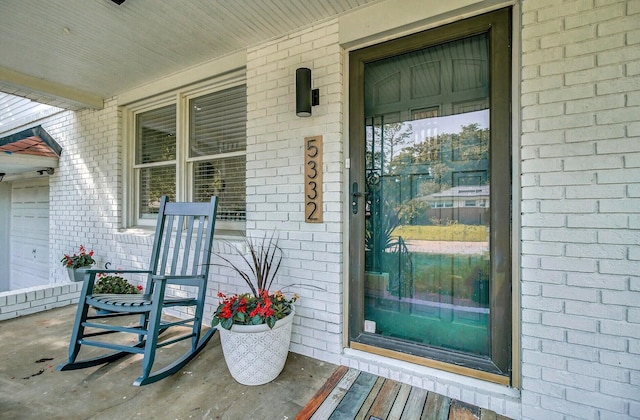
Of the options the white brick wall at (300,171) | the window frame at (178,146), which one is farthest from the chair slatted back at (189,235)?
the window frame at (178,146)

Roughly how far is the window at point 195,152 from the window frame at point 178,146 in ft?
0.03

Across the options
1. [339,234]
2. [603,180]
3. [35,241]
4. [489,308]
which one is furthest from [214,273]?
[35,241]

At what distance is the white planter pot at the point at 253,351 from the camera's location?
6.17 feet

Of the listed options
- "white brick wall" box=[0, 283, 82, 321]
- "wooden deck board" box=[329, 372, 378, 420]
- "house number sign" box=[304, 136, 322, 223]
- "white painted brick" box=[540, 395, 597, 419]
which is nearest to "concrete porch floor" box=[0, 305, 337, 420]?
"wooden deck board" box=[329, 372, 378, 420]

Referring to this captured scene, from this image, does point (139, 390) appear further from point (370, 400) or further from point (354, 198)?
point (354, 198)

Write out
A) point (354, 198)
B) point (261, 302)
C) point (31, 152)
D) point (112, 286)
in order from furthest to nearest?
point (31, 152) → point (112, 286) → point (354, 198) → point (261, 302)

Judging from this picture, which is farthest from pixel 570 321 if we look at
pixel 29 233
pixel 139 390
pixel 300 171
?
pixel 29 233

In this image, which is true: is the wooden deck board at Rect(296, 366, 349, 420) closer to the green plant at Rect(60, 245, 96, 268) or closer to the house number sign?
the house number sign

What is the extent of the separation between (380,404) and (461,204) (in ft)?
4.18

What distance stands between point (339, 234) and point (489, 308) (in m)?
1.02

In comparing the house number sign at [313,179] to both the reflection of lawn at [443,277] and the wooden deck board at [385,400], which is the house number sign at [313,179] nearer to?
the reflection of lawn at [443,277]

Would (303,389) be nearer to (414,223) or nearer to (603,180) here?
(414,223)

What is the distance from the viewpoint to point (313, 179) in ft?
7.40

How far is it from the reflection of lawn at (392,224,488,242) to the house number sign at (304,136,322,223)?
0.58m
